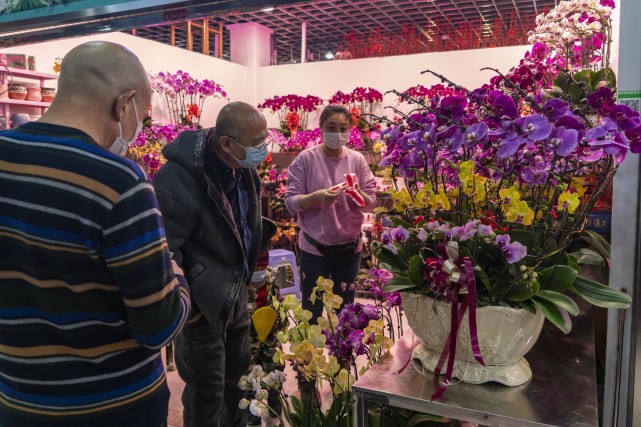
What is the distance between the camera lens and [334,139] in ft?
9.48

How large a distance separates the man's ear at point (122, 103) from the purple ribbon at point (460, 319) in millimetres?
793

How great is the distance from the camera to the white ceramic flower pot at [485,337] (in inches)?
45.4

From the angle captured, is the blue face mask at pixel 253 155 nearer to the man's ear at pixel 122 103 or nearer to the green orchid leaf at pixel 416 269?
the man's ear at pixel 122 103

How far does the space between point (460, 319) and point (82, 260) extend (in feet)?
2.59

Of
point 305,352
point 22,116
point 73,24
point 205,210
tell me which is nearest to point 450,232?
point 305,352

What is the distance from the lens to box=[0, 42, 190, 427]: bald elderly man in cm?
107

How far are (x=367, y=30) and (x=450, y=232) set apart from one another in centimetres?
692

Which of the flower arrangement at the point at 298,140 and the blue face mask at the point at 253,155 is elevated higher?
the flower arrangement at the point at 298,140

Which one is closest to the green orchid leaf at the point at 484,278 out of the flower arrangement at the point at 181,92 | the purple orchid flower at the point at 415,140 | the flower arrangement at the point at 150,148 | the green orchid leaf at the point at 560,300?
the green orchid leaf at the point at 560,300

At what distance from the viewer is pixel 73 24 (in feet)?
7.72

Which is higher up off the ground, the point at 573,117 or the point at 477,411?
the point at 573,117

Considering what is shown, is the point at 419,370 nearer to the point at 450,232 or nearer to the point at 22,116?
the point at 450,232

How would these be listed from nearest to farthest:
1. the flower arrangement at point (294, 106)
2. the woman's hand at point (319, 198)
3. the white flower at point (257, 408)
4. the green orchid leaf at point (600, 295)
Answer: the green orchid leaf at point (600, 295) → the white flower at point (257, 408) → the woman's hand at point (319, 198) → the flower arrangement at point (294, 106)

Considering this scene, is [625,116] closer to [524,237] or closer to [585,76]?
[524,237]
